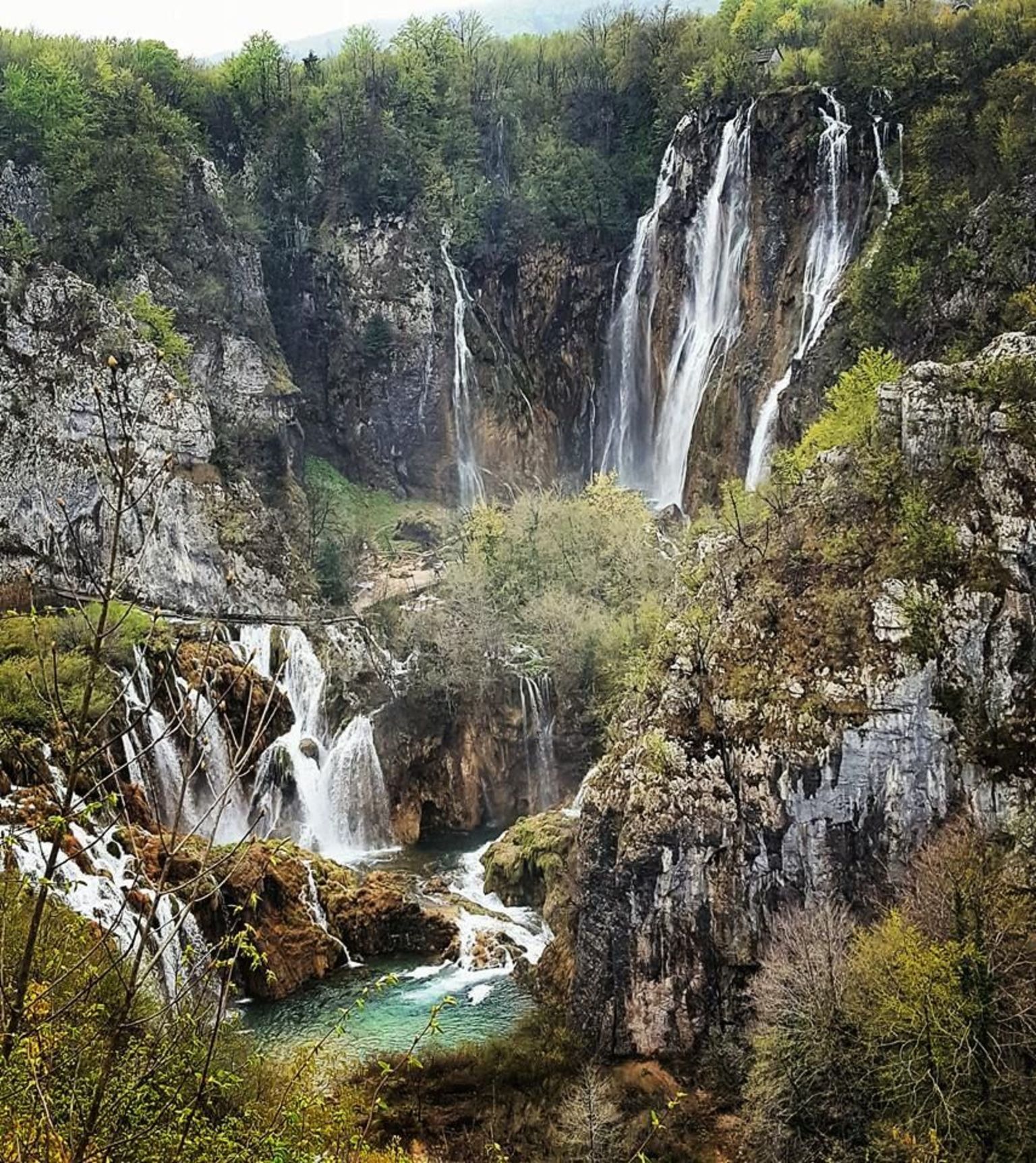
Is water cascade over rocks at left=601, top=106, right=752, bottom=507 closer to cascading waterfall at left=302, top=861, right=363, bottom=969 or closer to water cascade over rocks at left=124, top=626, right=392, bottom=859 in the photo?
water cascade over rocks at left=124, top=626, right=392, bottom=859

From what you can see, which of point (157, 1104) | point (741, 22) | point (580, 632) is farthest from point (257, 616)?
point (741, 22)

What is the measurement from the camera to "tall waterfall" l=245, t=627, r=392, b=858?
34094 millimetres

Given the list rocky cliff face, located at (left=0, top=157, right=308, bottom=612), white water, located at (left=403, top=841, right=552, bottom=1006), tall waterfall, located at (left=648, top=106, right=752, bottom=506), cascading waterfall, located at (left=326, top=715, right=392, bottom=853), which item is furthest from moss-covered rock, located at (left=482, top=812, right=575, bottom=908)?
tall waterfall, located at (left=648, top=106, right=752, bottom=506)

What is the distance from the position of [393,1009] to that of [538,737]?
43.8 ft

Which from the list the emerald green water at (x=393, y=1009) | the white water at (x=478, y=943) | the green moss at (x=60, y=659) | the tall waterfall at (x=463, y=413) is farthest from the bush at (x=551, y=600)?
the tall waterfall at (x=463, y=413)

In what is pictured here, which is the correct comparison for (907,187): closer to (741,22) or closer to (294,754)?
(741,22)

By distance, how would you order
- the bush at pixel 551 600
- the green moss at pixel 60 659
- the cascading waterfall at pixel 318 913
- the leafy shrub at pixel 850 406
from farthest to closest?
the bush at pixel 551 600, the leafy shrub at pixel 850 406, the cascading waterfall at pixel 318 913, the green moss at pixel 60 659

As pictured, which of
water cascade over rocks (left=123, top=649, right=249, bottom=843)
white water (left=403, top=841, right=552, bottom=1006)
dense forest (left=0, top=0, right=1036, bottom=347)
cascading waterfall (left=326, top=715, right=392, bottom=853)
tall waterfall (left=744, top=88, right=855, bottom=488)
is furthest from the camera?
dense forest (left=0, top=0, right=1036, bottom=347)

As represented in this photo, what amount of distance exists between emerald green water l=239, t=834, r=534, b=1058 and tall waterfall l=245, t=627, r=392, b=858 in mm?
8698

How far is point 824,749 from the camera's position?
69.4ft

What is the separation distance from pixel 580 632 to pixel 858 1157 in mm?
20059

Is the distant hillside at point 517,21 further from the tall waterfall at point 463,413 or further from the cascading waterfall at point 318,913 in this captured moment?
the cascading waterfall at point 318,913

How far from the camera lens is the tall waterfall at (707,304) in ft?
152

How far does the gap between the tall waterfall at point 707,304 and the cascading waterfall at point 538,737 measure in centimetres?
1409
